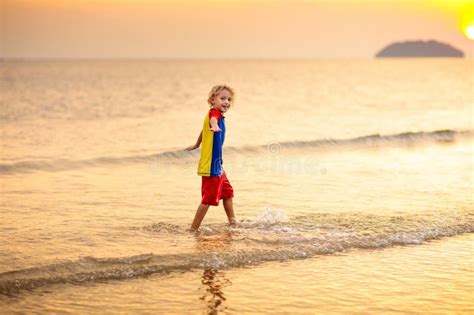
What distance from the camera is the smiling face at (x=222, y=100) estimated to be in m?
8.41

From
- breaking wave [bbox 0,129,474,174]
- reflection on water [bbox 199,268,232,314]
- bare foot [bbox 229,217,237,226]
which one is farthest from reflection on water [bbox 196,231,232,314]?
breaking wave [bbox 0,129,474,174]

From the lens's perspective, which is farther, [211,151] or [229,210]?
[229,210]

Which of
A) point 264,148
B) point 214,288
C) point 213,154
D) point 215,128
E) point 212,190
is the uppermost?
point 264,148

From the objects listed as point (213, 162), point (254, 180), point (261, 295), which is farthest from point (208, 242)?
point (254, 180)

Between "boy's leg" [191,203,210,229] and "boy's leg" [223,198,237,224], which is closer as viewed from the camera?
"boy's leg" [191,203,210,229]

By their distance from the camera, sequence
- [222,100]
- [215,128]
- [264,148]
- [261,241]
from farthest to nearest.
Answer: [264,148], [222,100], [215,128], [261,241]

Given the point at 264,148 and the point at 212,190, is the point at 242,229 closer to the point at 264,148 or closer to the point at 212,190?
the point at 212,190

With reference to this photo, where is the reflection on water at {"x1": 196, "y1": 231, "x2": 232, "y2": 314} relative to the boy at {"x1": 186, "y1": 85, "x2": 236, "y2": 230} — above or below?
below

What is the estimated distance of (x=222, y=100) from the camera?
842 cm

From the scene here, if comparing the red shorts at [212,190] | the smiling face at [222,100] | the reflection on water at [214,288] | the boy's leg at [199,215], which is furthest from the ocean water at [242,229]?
the smiling face at [222,100]

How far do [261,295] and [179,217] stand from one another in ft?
11.4

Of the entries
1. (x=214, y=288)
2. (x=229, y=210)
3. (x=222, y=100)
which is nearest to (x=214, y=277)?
(x=214, y=288)

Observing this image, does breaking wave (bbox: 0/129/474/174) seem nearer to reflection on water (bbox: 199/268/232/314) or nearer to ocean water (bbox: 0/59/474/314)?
ocean water (bbox: 0/59/474/314)

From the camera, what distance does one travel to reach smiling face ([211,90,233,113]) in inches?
331
